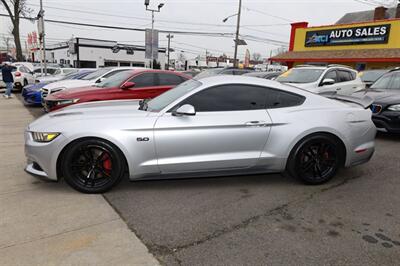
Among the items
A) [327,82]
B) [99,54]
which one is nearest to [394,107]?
[327,82]

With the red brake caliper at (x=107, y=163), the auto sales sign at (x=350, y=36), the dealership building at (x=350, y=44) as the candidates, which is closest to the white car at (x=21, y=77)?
the red brake caliper at (x=107, y=163)

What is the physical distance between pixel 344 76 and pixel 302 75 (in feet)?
4.42

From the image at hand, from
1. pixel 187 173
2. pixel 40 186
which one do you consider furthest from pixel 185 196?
pixel 40 186

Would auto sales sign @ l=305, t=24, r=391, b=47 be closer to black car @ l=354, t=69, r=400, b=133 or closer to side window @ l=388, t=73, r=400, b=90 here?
side window @ l=388, t=73, r=400, b=90

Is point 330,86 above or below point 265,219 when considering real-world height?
above

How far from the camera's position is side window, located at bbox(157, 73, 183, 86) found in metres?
8.30

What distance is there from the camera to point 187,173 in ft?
13.2

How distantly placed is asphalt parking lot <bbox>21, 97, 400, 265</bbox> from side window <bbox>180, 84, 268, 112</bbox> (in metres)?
1.09

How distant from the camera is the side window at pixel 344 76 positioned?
32.9 ft

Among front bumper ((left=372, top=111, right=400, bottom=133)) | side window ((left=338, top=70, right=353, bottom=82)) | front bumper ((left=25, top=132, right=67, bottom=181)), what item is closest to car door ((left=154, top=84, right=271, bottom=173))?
front bumper ((left=25, top=132, right=67, bottom=181))

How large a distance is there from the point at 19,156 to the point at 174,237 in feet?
12.6

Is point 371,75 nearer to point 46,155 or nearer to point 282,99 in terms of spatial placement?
point 282,99

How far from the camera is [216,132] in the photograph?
3.99 m

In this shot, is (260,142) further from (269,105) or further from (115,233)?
(115,233)
